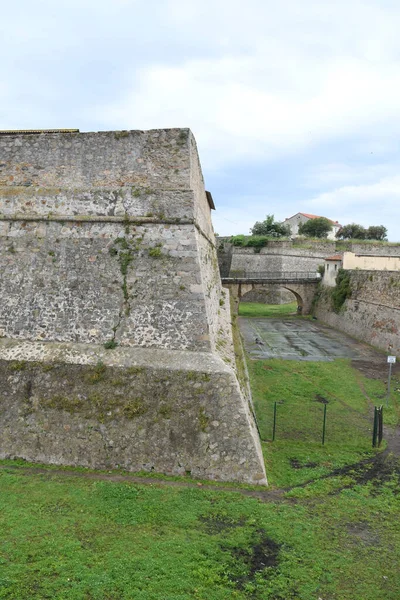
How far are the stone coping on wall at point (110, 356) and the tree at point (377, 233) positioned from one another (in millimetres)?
58873

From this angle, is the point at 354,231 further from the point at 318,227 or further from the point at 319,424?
the point at 319,424

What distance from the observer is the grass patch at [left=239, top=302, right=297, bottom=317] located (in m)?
42.0

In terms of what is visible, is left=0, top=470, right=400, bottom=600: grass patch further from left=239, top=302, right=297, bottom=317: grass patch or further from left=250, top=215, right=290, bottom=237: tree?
left=250, top=215, right=290, bottom=237: tree

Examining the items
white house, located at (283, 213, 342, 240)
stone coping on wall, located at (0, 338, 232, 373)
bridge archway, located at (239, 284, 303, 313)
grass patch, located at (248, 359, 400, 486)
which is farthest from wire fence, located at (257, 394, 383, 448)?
white house, located at (283, 213, 342, 240)

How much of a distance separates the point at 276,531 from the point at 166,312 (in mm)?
4928

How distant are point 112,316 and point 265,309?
119 feet

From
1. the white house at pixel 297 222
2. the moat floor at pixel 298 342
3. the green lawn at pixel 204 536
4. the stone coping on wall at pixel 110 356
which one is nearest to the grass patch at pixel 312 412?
the green lawn at pixel 204 536

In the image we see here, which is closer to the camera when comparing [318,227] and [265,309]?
[265,309]

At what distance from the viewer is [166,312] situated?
995 centimetres

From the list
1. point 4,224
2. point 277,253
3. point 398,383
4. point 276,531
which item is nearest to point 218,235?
point 277,253

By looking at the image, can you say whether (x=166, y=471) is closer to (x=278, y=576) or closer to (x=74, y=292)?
(x=278, y=576)

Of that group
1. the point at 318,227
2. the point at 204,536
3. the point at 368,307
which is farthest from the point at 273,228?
the point at 204,536

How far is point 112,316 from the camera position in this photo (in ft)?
33.4

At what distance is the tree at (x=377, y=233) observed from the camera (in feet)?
202
